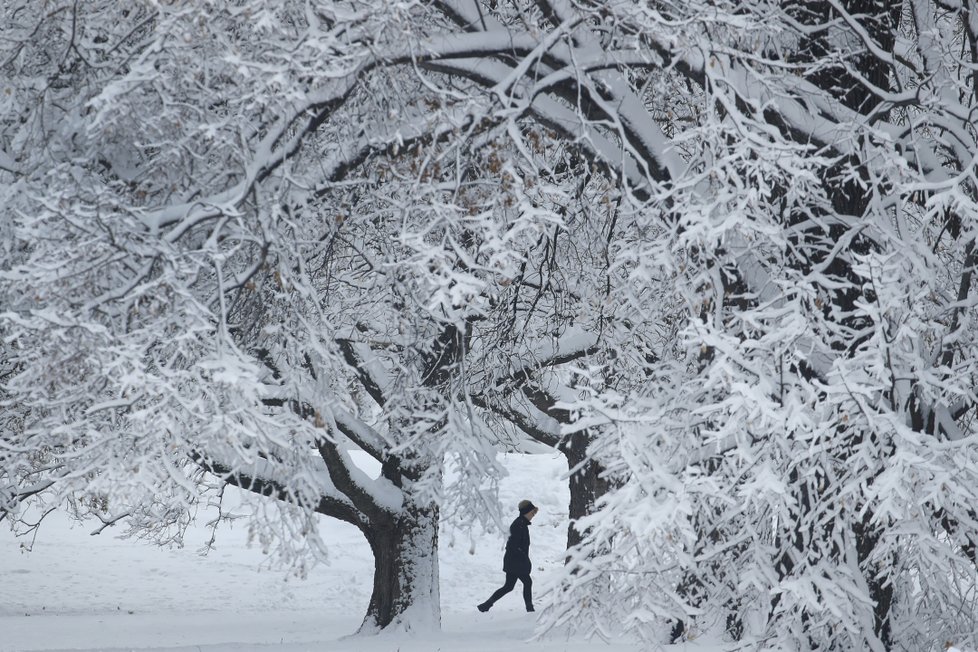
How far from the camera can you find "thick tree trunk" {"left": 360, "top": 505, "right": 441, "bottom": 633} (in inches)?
468

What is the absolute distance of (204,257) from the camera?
5.92 m

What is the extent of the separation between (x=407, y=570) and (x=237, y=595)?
32.4 ft

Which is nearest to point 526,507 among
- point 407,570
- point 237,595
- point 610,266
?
point 407,570

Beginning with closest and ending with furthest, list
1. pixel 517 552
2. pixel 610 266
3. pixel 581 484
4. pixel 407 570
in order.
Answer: pixel 610 266, pixel 407 570, pixel 581 484, pixel 517 552

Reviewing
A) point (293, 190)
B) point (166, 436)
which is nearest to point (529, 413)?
point (293, 190)

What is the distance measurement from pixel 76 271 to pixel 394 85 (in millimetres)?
2003

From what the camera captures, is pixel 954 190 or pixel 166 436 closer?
pixel 166 436

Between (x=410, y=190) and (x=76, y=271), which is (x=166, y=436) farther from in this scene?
(x=410, y=190)

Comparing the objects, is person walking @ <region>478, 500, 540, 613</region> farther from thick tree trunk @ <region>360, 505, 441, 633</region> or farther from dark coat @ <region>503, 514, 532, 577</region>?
thick tree trunk @ <region>360, 505, 441, 633</region>

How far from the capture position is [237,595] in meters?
20.6

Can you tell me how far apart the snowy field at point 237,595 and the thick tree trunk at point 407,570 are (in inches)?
11.0

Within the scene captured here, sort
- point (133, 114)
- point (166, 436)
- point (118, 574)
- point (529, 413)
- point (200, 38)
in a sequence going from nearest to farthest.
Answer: point (166, 436) → point (200, 38) → point (133, 114) → point (529, 413) → point (118, 574)

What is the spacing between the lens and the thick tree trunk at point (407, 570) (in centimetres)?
1188

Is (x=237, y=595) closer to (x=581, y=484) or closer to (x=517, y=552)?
(x=517, y=552)
